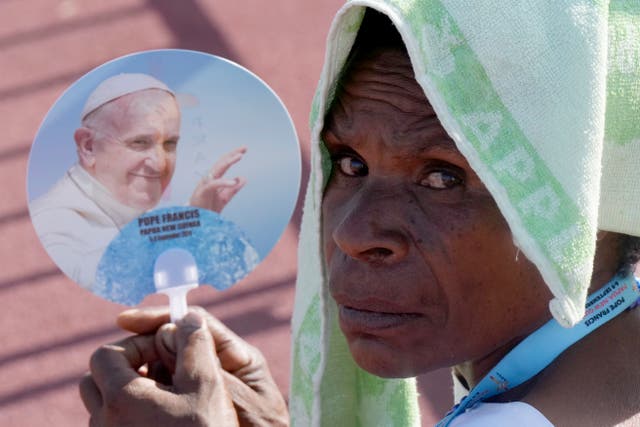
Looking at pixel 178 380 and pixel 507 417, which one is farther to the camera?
pixel 178 380

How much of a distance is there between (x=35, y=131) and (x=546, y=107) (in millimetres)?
4228

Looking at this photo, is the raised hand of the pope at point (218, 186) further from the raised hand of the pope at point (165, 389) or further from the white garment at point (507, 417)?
the white garment at point (507, 417)

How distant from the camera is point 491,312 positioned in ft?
4.91

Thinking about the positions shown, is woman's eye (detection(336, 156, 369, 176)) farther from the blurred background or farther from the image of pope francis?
the blurred background

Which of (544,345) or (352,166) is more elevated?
(352,166)

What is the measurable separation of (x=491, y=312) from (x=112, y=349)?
877mm

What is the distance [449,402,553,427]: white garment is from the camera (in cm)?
135

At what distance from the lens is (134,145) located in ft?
7.07

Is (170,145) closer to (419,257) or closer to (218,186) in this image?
(218,186)

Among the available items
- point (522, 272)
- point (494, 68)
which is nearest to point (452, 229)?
point (522, 272)

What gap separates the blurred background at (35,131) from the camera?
14.1 ft

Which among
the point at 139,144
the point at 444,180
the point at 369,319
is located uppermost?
the point at 139,144

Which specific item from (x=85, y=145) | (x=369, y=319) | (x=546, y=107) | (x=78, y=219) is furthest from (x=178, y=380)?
(x=546, y=107)

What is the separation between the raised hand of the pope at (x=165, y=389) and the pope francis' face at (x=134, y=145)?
0.93 feet
